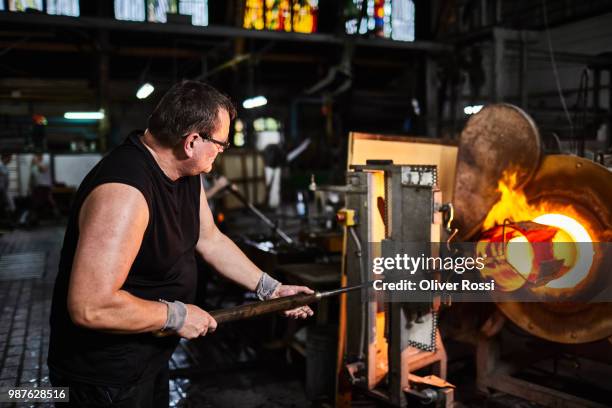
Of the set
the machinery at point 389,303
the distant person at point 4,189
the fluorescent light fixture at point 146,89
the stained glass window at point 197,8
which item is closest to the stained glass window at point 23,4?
the fluorescent light fixture at point 146,89

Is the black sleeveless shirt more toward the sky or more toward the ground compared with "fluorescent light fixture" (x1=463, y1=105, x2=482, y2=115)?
more toward the ground

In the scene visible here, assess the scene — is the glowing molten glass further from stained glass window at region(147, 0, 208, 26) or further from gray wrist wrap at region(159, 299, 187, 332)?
stained glass window at region(147, 0, 208, 26)

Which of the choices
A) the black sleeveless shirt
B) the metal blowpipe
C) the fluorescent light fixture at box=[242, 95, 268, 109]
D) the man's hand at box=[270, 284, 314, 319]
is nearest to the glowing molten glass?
the metal blowpipe

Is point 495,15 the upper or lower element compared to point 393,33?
lower

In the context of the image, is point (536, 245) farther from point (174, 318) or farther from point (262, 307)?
point (174, 318)

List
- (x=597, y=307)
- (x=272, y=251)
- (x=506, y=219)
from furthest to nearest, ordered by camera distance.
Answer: (x=272, y=251) → (x=506, y=219) → (x=597, y=307)

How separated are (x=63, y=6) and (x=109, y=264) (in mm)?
15661

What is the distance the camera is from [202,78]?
15188 mm

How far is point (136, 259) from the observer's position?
212 cm

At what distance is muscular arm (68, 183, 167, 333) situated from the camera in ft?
5.96

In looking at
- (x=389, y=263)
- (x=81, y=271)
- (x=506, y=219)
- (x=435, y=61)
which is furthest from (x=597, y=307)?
(x=435, y=61)

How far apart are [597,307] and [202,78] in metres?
13.7

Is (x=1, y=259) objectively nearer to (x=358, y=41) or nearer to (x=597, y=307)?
(x=358, y=41)

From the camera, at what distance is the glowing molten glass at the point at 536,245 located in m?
3.25
